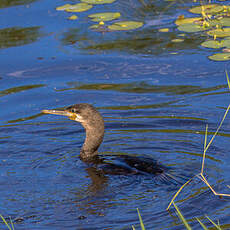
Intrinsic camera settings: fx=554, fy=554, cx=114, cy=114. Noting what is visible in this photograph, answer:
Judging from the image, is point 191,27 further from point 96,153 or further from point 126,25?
point 96,153

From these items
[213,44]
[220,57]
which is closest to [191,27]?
[213,44]

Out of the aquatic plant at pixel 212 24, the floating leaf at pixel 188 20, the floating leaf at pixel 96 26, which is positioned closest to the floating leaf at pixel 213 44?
the aquatic plant at pixel 212 24

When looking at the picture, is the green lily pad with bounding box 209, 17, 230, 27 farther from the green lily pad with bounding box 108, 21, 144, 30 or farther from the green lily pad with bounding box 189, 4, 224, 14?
the green lily pad with bounding box 108, 21, 144, 30

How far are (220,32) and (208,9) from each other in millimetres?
1045

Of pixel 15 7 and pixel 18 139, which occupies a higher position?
pixel 15 7

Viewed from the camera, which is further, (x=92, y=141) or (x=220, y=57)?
(x=220, y=57)

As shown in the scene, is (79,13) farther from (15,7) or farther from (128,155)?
(128,155)

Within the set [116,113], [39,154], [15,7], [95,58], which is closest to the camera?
[39,154]

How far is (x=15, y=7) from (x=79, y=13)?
66.1 inches

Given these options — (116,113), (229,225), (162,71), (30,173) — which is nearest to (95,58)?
(162,71)

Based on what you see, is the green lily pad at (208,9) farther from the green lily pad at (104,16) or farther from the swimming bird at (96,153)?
the swimming bird at (96,153)

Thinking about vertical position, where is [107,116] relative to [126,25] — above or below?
below

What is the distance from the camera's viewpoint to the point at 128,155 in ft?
24.1

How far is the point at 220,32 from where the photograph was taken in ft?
33.6
